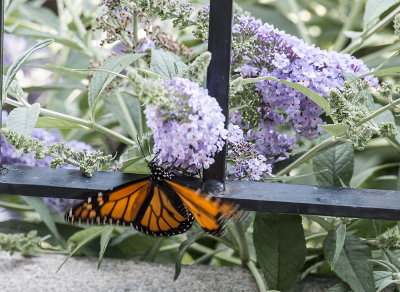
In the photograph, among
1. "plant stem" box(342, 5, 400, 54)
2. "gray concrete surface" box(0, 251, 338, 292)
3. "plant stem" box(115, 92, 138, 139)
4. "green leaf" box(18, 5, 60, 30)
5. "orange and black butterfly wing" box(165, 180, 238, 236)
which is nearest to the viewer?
"orange and black butterfly wing" box(165, 180, 238, 236)

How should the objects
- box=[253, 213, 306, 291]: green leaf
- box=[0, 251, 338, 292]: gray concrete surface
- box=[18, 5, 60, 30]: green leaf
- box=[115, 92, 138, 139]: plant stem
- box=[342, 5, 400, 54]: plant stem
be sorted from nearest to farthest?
1. box=[253, 213, 306, 291]: green leaf
2. box=[0, 251, 338, 292]: gray concrete surface
3. box=[342, 5, 400, 54]: plant stem
4. box=[115, 92, 138, 139]: plant stem
5. box=[18, 5, 60, 30]: green leaf

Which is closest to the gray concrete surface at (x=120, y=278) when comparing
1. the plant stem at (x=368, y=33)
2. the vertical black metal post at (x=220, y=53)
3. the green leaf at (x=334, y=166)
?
the green leaf at (x=334, y=166)

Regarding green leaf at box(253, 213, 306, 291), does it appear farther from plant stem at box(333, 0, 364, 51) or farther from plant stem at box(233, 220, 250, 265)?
plant stem at box(333, 0, 364, 51)

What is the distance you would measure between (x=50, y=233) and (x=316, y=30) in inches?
52.3

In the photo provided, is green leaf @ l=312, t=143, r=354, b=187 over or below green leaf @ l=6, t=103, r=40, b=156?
below

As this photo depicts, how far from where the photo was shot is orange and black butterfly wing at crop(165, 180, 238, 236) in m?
0.86

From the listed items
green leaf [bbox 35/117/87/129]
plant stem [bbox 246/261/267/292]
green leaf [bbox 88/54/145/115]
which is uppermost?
green leaf [bbox 88/54/145/115]

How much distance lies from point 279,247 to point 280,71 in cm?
37

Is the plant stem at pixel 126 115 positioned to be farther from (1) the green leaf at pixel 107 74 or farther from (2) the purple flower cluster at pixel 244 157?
(2) the purple flower cluster at pixel 244 157

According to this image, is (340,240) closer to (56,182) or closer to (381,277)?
(381,277)

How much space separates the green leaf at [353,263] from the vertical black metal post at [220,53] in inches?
14.2

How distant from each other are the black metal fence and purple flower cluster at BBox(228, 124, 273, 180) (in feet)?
0.16

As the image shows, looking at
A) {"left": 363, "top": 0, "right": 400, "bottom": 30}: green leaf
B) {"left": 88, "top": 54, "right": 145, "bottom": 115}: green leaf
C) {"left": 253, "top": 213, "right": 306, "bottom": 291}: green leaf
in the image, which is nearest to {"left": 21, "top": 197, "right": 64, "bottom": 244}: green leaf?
{"left": 88, "top": 54, "right": 145, "bottom": 115}: green leaf

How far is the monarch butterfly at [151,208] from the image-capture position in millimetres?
965
